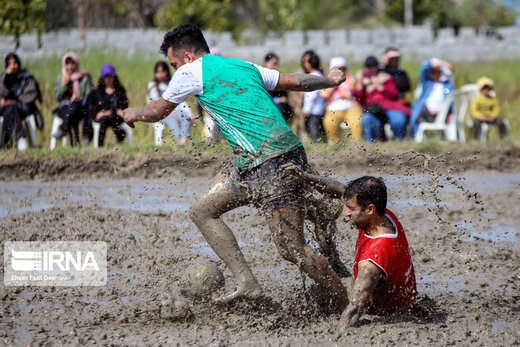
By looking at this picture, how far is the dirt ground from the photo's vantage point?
16.6ft

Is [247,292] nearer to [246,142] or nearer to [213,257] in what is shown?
[246,142]

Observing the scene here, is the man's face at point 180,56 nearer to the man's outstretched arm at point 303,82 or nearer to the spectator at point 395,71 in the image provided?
the man's outstretched arm at point 303,82

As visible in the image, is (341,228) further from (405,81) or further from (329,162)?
(405,81)

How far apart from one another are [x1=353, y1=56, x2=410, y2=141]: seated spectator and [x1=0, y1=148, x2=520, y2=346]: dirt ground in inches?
55.1

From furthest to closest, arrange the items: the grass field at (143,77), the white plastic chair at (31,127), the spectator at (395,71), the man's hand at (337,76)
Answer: the spectator at (395,71) < the grass field at (143,77) < the white plastic chair at (31,127) < the man's hand at (337,76)

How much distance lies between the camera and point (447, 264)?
22.6ft

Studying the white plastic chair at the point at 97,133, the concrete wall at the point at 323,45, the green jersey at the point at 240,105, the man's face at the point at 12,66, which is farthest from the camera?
the concrete wall at the point at 323,45

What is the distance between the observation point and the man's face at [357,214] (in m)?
5.02

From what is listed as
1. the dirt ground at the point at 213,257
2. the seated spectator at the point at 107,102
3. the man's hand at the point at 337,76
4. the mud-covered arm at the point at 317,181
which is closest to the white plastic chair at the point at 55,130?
the seated spectator at the point at 107,102

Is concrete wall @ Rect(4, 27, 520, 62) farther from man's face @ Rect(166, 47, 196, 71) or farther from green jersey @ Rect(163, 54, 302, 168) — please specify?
green jersey @ Rect(163, 54, 302, 168)

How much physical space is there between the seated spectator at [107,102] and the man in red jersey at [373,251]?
7.06 metres

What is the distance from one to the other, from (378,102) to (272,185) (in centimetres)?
800

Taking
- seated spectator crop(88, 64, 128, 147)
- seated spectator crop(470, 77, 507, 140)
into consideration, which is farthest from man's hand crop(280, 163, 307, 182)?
seated spectator crop(470, 77, 507, 140)

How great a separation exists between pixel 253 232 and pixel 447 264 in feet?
6.58
